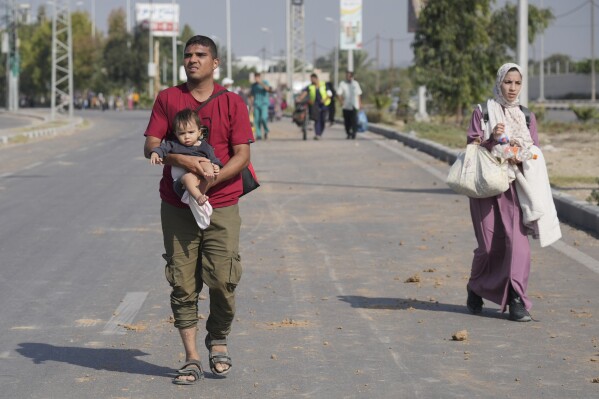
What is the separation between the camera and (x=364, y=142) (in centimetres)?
3350

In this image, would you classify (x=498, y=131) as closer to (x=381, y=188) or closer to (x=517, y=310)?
(x=517, y=310)

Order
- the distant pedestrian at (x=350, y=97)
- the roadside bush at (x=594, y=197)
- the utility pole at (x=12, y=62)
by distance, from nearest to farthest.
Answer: the roadside bush at (x=594, y=197) < the distant pedestrian at (x=350, y=97) < the utility pole at (x=12, y=62)

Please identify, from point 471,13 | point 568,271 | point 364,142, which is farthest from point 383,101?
point 568,271

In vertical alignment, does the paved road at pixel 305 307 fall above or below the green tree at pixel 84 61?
below

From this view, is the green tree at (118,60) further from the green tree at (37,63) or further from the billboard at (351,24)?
the billboard at (351,24)

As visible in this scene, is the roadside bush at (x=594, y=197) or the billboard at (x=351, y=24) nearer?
the roadside bush at (x=594, y=197)

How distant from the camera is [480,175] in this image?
339 inches

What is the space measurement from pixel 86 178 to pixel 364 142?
1284 centimetres

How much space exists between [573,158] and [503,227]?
17.0m

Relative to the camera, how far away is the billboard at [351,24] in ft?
205

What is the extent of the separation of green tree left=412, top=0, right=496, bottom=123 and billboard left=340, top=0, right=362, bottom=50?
916 inches

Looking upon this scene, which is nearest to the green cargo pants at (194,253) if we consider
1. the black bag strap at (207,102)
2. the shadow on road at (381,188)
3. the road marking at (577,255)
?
the black bag strap at (207,102)

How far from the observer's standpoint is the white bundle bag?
8570mm

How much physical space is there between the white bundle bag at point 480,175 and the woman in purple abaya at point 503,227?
0.10 metres
